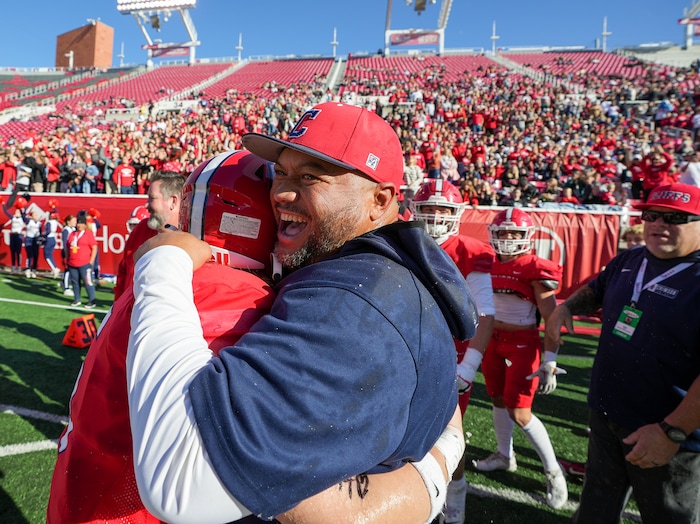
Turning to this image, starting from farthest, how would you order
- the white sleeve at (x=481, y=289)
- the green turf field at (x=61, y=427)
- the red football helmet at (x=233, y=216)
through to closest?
the white sleeve at (x=481, y=289)
the green turf field at (x=61, y=427)
the red football helmet at (x=233, y=216)

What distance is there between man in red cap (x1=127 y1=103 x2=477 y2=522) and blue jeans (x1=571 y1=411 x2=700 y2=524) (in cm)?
196

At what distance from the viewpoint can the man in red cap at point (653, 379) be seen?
2.44 metres

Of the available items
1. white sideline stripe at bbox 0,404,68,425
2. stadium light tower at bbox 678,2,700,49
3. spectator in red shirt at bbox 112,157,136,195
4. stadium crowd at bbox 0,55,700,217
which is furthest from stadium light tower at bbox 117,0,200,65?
white sideline stripe at bbox 0,404,68,425

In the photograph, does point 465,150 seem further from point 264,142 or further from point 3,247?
point 264,142

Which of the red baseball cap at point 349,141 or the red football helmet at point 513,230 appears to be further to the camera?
the red football helmet at point 513,230

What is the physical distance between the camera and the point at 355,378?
3.04 ft

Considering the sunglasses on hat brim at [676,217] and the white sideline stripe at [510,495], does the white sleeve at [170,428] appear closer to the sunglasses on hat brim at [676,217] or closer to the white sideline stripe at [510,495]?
the sunglasses on hat brim at [676,217]

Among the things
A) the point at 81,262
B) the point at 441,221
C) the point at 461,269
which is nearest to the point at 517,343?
the point at 461,269

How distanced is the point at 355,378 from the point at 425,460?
1.58 feet

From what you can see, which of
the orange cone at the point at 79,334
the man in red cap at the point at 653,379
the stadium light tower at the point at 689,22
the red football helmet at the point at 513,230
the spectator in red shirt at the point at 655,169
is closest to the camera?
the man in red cap at the point at 653,379

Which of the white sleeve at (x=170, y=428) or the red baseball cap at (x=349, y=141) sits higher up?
the red baseball cap at (x=349, y=141)

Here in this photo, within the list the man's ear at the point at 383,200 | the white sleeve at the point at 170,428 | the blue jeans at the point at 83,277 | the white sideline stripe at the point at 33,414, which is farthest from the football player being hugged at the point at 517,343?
the blue jeans at the point at 83,277

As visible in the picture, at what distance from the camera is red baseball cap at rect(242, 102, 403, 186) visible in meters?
1.33

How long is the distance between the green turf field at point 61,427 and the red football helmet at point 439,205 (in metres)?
2.17
